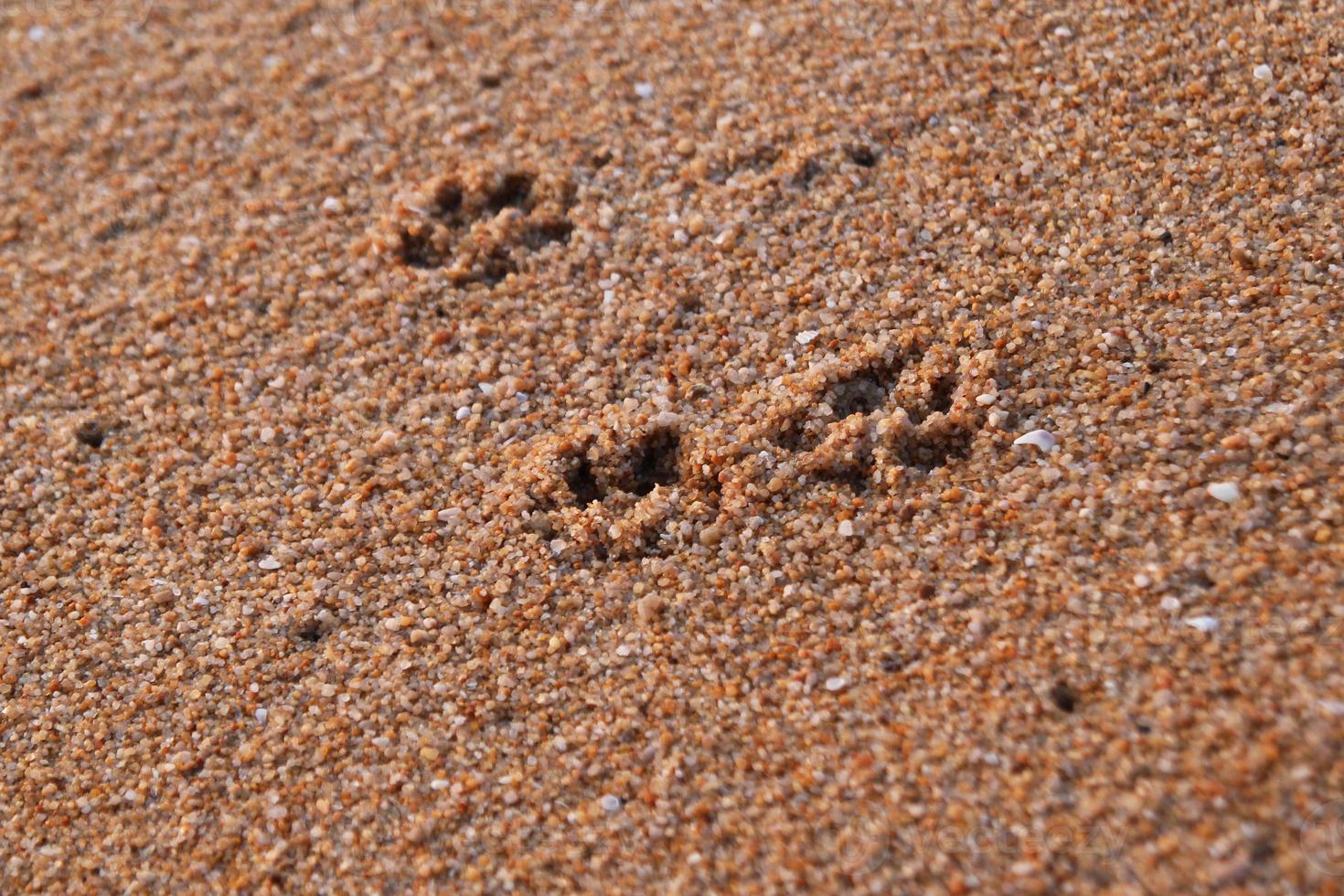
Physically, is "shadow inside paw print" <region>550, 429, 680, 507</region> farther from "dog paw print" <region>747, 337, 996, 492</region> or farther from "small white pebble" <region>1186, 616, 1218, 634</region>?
"small white pebble" <region>1186, 616, 1218, 634</region>

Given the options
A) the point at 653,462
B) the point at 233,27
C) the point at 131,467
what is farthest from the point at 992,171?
the point at 233,27

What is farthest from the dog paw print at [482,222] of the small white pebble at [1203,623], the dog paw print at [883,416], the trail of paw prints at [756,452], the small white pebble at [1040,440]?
the small white pebble at [1203,623]

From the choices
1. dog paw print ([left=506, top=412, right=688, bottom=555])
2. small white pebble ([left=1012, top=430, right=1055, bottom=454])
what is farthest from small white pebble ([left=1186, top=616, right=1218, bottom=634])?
dog paw print ([left=506, top=412, right=688, bottom=555])

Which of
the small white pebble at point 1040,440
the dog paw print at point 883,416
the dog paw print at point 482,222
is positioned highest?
the dog paw print at point 482,222

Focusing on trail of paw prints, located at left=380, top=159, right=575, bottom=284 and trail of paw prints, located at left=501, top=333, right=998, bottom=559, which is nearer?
trail of paw prints, located at left=501, top=333, right=998, bottom=559

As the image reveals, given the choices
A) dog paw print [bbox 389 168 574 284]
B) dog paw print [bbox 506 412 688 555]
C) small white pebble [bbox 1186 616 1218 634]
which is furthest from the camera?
dog paw print [bbox 389 168 574 284]

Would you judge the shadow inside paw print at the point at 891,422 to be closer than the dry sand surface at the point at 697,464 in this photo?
No

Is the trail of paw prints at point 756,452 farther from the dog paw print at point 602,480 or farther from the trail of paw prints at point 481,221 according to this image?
the trail of paw prints at point 481,221

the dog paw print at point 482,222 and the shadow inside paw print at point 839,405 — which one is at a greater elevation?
the dog paw print at point 482,222

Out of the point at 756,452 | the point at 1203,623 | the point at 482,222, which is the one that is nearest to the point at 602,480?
the point at 756,452
